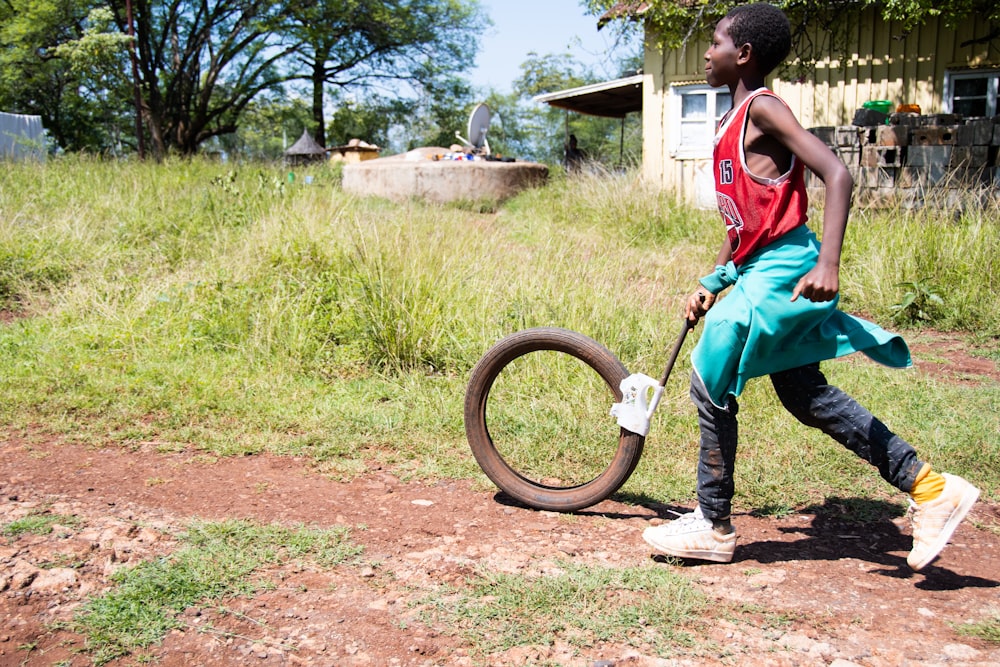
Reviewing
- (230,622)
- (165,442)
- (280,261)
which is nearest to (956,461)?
(230,622)

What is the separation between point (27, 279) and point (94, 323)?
5.92ft

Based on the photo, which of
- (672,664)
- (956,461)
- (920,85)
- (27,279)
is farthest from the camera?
(920,85)

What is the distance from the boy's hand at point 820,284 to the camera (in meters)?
2.54

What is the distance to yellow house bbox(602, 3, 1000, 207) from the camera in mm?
12422

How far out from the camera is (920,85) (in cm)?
1270

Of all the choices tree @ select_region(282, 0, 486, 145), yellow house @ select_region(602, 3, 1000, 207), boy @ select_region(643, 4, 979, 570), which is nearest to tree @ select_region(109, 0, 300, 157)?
tree @ select_region(282, 0, 486, 145)

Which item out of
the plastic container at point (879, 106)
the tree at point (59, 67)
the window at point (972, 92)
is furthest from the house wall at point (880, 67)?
the tree at point (59, 67)

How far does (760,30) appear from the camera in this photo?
9.00 feet

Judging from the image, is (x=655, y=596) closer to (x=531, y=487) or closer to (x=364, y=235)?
(x=531, y=487)

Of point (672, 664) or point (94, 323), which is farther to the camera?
point (94, 323)

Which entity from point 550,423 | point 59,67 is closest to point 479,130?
point 550,423

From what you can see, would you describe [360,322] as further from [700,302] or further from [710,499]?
[710,499]

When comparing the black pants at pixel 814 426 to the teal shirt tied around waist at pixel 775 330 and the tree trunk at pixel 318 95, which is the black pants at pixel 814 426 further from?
the tree trunk at pixel 318 95

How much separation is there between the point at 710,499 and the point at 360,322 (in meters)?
3.15
